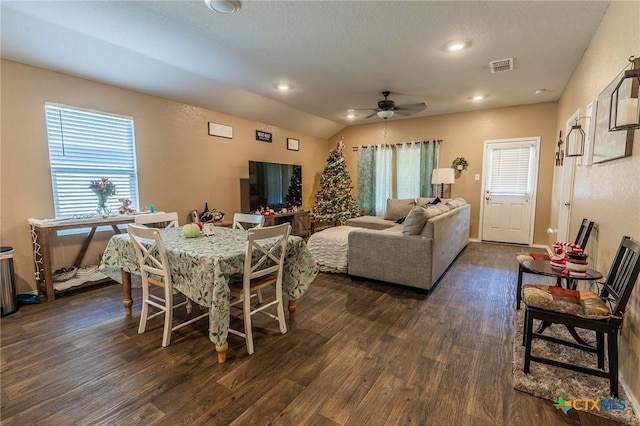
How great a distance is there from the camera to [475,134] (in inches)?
229

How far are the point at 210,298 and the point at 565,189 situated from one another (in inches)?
176

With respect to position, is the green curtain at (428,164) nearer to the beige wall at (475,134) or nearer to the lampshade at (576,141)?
the beige wall at (475,134)

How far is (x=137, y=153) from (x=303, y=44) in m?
2.63

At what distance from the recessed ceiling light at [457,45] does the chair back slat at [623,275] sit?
2234 millimetres

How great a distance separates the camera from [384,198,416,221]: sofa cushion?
5703 mm

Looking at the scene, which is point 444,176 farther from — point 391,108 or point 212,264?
point 212,264

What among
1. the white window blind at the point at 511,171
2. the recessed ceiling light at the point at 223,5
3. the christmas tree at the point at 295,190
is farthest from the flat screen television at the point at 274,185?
the white window blind at the point at 511,171

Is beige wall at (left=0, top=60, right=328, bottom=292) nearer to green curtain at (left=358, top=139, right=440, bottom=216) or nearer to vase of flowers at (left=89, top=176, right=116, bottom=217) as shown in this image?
vase of flowers at (left=89, top=176, right=116, bottom=217)

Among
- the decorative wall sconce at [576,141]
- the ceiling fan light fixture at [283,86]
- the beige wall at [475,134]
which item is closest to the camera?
the decorative wall sconce at [576,141]

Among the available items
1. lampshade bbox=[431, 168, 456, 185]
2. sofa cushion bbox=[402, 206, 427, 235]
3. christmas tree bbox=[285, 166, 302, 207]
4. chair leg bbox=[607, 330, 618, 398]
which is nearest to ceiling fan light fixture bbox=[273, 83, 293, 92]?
christmas tree bbox=[285, 166, 302, 207]

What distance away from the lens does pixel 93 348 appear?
219cm

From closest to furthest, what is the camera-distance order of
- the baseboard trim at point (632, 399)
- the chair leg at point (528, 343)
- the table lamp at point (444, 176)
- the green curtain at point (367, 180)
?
the baseboard trim at point (632, 399) → the chair leg at point (528, 343) → the table lamp at point (444, 176) → the green curtain at point (367, 180)

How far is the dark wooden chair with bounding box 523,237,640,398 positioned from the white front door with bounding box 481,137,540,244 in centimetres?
414

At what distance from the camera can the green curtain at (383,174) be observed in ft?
20.6
